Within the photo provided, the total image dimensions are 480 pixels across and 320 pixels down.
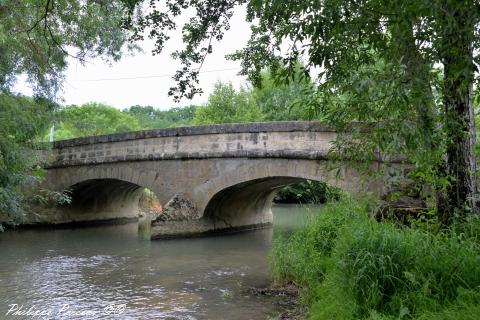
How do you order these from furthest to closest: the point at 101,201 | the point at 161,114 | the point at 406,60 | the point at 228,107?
the point at 161,114 < the point at 228,107 < the point at 101,201 < the point at 406,60

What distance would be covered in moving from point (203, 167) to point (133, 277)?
14.8 ft

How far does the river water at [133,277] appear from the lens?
5.51 m

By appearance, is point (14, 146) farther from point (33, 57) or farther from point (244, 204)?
point (244, 204)

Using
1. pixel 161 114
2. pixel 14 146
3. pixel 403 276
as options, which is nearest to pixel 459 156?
pixel 403 276

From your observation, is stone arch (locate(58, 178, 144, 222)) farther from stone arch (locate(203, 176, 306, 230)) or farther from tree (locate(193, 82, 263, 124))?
tree (locate(193, 82, 263, 124))

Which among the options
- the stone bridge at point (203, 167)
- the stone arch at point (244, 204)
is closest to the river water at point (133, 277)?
the stone arch at point (244, 204)

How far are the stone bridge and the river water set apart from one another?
880 mm

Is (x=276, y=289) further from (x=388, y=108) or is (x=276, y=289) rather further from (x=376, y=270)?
(x=388, y=108)

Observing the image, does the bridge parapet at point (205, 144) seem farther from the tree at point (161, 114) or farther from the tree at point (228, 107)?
the tree at point (161, 114)

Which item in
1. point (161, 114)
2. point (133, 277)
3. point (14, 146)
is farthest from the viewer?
point (161, 114)

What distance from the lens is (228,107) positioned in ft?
84.6

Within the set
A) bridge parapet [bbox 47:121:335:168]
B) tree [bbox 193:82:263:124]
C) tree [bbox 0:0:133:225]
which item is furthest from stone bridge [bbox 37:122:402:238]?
tree [bbox 193:82:263:124]

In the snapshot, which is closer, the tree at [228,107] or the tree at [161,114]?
the tree at [228,107]

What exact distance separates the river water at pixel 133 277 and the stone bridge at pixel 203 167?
0.88m
